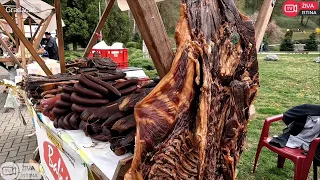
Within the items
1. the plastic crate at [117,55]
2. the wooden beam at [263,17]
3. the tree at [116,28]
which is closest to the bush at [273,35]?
the tree at [116,28]

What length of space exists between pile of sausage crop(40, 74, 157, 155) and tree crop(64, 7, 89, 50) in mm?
22644

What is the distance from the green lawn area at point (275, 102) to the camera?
3.87 metres

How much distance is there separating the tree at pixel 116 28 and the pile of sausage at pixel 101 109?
22143 millimetres

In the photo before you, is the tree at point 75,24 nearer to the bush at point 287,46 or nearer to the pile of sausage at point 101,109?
the bush at point 287,46

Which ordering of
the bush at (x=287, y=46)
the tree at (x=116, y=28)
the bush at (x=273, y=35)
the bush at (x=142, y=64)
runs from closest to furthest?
the bush at (x=142, y=64), the tree at (x=116, y=28), the bush at (x=287, y=46), the bush at (x=273, y=35)

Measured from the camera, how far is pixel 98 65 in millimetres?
3705

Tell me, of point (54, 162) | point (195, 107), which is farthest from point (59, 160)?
point (195, 107)

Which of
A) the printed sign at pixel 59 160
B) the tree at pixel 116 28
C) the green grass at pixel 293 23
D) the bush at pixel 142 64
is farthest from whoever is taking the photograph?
the green grass at pixel 293 23

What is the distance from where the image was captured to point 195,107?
1.31 m

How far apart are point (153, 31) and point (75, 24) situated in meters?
24.2

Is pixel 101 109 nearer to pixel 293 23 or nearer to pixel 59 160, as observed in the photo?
pixel 59 160

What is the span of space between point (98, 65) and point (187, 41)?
2593 mm

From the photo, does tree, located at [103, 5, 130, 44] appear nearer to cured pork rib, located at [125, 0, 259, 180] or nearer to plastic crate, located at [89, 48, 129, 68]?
plastic crate, located at [89, 48, 129, 68]

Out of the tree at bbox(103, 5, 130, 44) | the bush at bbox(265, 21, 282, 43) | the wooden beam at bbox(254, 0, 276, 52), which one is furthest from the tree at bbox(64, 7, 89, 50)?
the wooden beam at bbox(254, 0, 276, 52)
